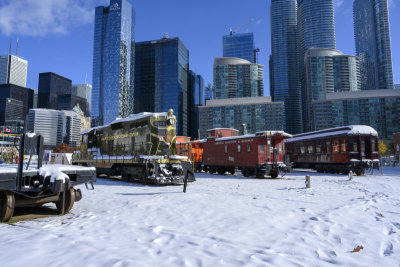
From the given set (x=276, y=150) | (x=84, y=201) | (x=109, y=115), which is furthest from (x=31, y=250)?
(x=109, y=115)

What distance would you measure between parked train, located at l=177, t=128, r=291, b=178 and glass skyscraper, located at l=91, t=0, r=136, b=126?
134 metres

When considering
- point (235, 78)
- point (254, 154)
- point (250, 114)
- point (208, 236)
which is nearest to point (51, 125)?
point (235, 78)

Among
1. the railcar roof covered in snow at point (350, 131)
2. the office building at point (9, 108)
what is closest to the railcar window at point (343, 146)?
the railcar roof covered in snow at point (350, 131)

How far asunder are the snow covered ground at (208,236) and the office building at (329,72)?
143 m

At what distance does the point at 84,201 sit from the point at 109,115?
154484 millimetres

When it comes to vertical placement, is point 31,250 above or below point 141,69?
below

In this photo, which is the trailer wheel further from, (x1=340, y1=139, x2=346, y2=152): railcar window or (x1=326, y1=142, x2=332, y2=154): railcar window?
(x1=326, y1=142, x2=332, y2=154): railcar window

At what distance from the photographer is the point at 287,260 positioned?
352 centimetres

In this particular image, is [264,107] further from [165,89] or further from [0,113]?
[0,113]

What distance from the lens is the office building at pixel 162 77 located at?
139 metres

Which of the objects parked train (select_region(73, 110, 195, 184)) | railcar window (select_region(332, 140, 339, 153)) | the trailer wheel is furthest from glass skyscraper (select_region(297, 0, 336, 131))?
the trailer wheel

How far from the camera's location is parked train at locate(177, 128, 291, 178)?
64.6 feet

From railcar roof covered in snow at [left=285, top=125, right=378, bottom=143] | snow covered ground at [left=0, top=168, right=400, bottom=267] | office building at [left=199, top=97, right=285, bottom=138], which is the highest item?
office building at [left=199, top=97, right=285, bottom=138]

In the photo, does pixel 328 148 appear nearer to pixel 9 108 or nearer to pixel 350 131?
pixel 350 131
